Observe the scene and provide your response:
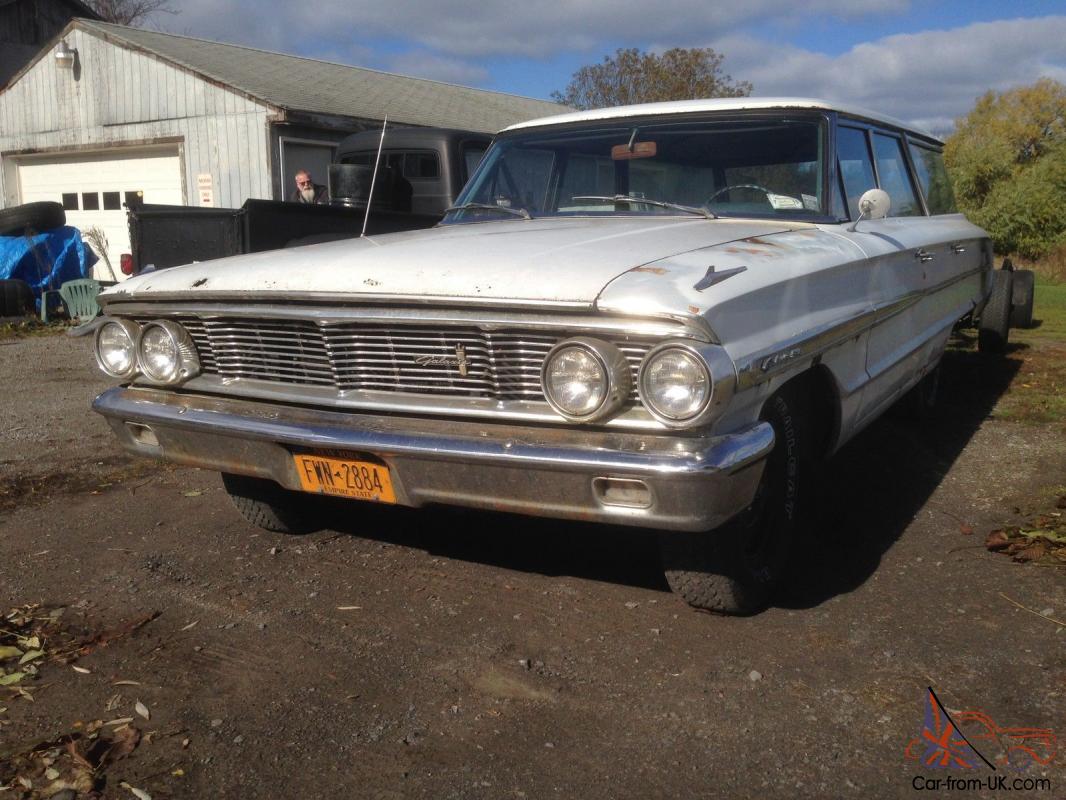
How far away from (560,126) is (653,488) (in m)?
2.59

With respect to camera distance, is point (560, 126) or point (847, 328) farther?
point (560, 126)

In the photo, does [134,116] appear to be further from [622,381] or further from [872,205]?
[622,381]

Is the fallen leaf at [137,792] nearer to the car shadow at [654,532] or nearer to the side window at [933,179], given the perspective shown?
the car shadow at [654,532]

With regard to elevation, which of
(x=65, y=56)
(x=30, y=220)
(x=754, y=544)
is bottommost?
(x=754, y=544)

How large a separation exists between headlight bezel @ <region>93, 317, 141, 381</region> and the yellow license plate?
849mm

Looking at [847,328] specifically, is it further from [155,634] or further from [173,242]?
[173,242]

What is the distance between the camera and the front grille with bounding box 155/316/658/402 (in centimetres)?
298

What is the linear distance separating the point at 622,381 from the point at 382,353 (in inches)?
32.4

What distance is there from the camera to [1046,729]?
269 cm

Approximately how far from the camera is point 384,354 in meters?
3.23

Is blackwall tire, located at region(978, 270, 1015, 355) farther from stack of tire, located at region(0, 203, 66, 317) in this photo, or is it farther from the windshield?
stack of tire, located at region(0, 203, 66, 317)

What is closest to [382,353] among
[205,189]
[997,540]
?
[997,540]

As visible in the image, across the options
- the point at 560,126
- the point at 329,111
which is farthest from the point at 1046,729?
the point at 329,111

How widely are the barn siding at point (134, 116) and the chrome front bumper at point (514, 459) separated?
11.7 metres
